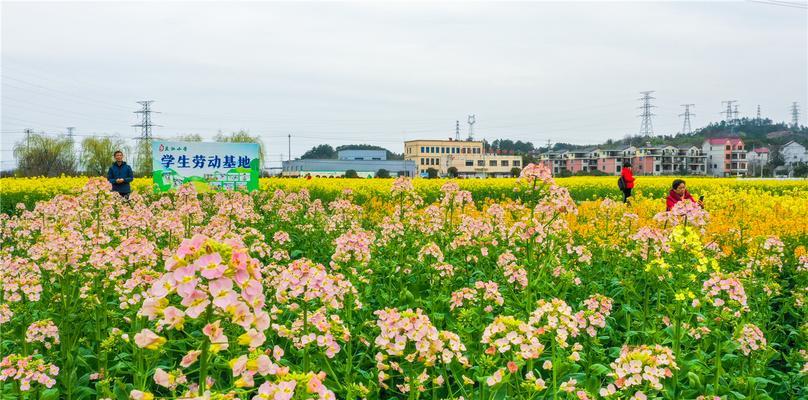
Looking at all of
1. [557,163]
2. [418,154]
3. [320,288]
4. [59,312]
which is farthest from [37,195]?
[557,163]

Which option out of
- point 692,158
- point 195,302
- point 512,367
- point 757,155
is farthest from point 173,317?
point 757,155

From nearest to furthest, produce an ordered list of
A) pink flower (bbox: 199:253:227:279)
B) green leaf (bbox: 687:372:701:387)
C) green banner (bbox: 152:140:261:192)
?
pink flower (bbox: 199:253:227:279) < green leaf (bbox: 687:372:701:387) < green banner (bbox: 152:140:261:192)

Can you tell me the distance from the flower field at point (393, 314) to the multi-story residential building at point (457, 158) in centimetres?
11706

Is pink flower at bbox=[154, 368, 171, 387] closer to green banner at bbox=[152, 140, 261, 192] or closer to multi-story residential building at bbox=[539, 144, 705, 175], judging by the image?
green banner at bbox=[152, 140, 261, 192]

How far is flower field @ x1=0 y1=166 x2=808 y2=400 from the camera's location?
2.16 meters

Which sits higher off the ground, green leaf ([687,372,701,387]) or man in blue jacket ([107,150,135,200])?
man in blue jacket ([107,150,135,200])

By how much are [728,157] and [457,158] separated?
54229 millimetres

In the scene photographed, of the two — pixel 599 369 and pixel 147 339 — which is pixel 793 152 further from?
pixel 147 339

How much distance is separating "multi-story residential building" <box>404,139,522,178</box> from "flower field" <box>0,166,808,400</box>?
117 m

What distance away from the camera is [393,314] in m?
2.95

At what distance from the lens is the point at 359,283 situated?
210 inches

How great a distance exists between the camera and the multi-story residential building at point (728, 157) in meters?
122

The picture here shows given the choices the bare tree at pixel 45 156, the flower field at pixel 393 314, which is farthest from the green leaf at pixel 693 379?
the bare tree at pixel 45 156

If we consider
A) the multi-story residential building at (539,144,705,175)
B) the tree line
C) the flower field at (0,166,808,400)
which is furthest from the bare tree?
the multi-story residential building at (539,144,705,175)
